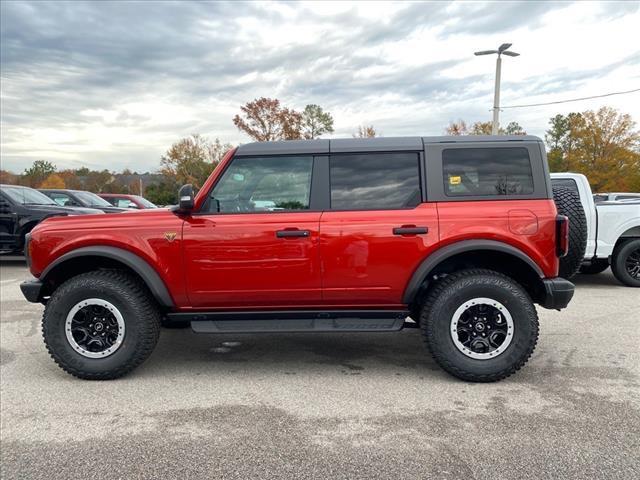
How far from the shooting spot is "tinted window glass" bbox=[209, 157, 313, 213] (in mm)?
3830

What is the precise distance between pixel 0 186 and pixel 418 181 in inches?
398

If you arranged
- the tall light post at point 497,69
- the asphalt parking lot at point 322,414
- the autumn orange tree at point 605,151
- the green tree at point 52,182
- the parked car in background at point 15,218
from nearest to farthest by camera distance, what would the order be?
the asphalt parking lot at point 322,414 < the parked car in background at point 15,218 < the tall light post at point 497,69 < the autumn orange tree at point 605,151 < the green tree at point 52,182

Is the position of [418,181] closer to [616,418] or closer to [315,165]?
[315,165]

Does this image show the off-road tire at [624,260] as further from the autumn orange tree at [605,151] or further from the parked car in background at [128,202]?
the autumn orange tree at [605,151]

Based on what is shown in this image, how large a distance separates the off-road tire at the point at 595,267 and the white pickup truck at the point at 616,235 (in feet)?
1.38

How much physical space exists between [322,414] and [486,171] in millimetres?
2222

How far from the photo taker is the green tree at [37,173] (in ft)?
210

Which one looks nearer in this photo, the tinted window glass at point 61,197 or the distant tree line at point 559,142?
the tinted window glass at point 61,197

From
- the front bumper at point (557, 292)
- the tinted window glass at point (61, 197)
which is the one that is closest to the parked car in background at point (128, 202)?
the tinted window glass at point (61, 197)

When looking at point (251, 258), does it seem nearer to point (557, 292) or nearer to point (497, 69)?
point (557, 292)

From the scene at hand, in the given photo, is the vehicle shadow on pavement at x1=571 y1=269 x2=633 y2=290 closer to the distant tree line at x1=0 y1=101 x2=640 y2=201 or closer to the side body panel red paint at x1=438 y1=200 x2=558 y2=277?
the side body panel red paint at x1=438 y1=200 x2=558 y2=277

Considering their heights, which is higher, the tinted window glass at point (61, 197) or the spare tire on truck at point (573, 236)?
the tinted window glass at point (61, 197)

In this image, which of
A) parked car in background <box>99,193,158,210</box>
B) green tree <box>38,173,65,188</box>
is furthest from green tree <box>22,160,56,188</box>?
parked car in background <box>99,193,158,210</box>

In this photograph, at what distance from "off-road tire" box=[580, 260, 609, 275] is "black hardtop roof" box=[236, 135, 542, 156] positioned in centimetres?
541
